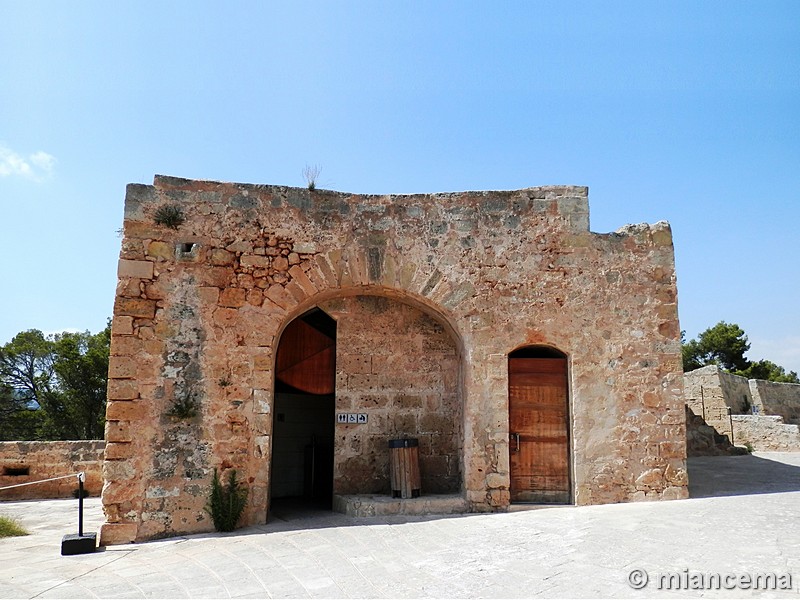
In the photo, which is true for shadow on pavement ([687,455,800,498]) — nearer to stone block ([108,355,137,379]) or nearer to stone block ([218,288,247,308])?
stone block ([218,288,247,308])

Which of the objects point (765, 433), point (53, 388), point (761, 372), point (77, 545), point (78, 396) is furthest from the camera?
point (761, 372)

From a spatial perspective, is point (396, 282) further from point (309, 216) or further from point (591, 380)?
point (591, 380)

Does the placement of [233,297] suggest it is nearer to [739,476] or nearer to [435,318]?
[435,318]

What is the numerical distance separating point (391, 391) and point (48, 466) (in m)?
6.44

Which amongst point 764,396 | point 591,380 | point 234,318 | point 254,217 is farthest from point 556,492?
point 764,396

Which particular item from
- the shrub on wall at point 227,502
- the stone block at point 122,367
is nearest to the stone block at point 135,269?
the stone block at point 122,367

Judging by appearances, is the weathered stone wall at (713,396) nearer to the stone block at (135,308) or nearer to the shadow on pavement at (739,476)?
the shadow on pavement at (739,476)

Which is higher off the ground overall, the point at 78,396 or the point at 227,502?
the point at 78,396

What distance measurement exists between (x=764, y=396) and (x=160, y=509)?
56.3 feet

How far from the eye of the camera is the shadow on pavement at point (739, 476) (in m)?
8.01

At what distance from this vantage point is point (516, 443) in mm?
7805

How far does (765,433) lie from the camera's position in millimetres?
14719

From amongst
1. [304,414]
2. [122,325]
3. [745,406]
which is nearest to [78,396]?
[304,414]

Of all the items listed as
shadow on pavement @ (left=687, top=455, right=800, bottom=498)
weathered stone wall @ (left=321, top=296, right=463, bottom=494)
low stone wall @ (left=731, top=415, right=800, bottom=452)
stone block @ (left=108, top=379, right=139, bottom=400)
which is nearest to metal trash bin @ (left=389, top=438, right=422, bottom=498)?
weathered stone wall @ (left=321, top=296, right=463, bottom=494)
